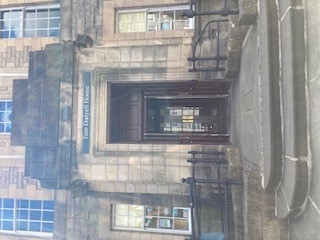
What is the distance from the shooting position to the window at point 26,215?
11328 mm

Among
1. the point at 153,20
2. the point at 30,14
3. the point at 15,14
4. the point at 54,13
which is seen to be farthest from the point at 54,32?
the point at 153,20

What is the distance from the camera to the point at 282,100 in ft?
16.0

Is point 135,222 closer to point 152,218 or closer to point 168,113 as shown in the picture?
point 152,218

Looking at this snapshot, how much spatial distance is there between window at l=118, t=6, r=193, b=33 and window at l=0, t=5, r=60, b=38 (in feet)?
7.82

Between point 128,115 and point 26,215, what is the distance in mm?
4685

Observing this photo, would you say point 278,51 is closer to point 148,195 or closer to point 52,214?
point 148,195

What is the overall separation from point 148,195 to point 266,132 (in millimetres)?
5586

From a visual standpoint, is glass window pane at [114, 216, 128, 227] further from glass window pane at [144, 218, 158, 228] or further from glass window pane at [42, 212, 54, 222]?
glass window pane at [42, 212, 54, 222]

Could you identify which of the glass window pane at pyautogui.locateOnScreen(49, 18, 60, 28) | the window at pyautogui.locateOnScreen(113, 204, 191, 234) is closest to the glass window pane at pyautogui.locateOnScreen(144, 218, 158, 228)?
the window at pyautogui.locateOnScreen(113, 204, 191, 234)

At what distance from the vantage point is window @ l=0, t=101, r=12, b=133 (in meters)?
11.9

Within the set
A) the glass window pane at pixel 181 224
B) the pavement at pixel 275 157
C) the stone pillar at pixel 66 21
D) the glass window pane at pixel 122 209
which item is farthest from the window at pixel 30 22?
the glass window pane at pixel 181 224

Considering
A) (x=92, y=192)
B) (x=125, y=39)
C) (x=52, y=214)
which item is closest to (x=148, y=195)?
(x=92, y=192)

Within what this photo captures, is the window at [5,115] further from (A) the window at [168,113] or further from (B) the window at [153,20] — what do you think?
(B) the window at [153,20]

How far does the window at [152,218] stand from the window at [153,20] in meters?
5.48
